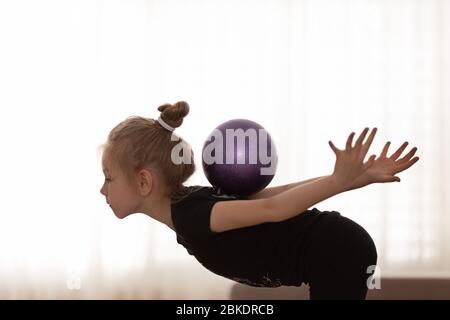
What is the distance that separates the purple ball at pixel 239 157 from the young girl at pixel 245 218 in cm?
5

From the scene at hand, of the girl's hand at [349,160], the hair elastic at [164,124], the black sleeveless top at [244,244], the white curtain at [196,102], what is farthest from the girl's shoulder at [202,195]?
the white curtain at [196,102]

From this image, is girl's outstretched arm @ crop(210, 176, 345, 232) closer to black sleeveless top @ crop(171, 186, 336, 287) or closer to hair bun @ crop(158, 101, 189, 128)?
black sleeveless top @ crop(171, 186, 336, 287)

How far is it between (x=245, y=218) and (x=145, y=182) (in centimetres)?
29

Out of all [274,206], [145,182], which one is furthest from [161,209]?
Result: [274,206]

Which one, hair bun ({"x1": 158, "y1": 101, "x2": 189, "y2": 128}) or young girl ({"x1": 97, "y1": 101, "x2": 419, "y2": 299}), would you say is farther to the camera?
hair bun ({"x1": 158, "y1": 101, "x2": 189, "y2": 128})

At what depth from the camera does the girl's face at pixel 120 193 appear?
4.43 feet

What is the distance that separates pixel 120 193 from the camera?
1353 mm

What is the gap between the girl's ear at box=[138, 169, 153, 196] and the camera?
4.38 feet

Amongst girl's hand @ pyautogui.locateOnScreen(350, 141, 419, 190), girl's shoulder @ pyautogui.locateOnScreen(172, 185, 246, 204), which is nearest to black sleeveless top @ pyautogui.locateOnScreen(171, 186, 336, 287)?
girl's shoulder @ pyautogui.locateOnScreen(172, 185, 246, 204)

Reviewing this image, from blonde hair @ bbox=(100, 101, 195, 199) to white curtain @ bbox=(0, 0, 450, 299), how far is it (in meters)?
1.60

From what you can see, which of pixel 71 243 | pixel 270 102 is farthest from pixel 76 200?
pixel 270 102

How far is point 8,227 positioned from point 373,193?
1.87m

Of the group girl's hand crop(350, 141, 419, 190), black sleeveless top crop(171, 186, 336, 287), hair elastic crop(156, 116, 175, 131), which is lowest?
black sleeveless top crop(171, 186, 336, 287)
